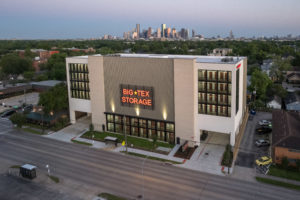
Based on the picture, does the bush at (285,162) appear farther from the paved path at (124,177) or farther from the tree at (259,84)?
the tree at (259,84)

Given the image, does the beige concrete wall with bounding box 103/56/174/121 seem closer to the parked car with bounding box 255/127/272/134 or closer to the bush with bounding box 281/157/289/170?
the parked car with bounding box 255/127/272/134

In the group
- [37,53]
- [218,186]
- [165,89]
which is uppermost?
[37,53]

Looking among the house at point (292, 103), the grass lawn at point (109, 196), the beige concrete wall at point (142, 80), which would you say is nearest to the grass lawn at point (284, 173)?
the beige concrete wall at point (142, 80)

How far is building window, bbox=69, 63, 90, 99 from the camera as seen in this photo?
59.2m

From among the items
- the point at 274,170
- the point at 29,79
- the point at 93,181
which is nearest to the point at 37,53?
the point at 29,79

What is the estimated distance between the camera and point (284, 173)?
37.8 metres

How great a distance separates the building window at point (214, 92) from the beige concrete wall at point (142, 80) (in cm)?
548

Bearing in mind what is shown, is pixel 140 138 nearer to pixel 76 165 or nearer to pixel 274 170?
pixel 76 165

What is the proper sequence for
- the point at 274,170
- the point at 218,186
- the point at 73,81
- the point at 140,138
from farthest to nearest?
the point at 73,81
the point at 140,138
the point at 274,170
the point at 218,186

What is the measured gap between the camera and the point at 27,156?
46.0 meters

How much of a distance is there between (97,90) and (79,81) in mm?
7000

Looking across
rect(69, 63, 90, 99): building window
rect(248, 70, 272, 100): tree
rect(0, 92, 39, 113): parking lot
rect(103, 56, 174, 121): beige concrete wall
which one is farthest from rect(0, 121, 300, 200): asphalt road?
rect(248, 70, 272, 100): tree

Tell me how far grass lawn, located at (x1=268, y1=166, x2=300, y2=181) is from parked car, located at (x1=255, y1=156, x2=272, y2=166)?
1.34 m

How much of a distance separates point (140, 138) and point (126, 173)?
43.8 feet
